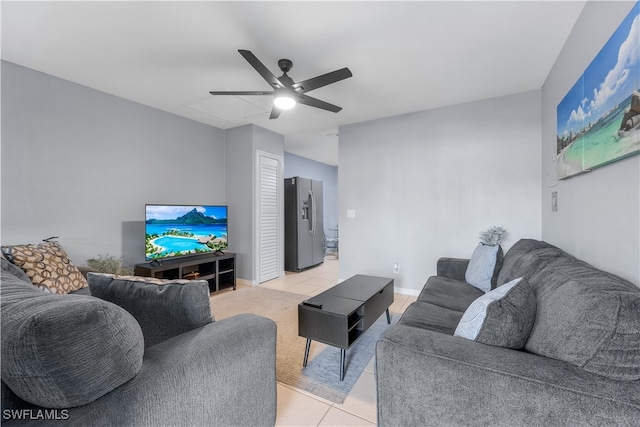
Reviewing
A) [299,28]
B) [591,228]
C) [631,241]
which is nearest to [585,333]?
[631,241]

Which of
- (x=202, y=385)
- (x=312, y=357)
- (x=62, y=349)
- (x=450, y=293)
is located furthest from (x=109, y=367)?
(x=450, y=293)

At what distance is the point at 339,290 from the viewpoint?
2.33 metres

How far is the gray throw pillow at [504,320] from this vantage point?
1.03 metres

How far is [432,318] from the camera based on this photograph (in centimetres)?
171

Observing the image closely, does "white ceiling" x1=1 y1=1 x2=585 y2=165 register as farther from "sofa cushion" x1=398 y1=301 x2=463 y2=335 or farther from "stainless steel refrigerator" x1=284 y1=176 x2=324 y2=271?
"stainless steel refrigerator" x1=284 y1=176 x2=324 y2=271

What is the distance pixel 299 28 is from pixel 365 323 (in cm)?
225

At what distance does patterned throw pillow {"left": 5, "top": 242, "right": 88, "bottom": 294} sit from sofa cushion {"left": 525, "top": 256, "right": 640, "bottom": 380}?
2.97 m

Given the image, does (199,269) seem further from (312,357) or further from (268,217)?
(312,357)

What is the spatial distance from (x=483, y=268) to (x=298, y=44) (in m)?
2.46

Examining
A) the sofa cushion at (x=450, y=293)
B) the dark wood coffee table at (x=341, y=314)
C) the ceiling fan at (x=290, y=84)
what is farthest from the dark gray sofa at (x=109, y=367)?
the ceiling fan at (x=290, y=84)

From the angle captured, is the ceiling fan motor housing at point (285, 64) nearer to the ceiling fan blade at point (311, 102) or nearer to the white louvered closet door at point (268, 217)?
the ceiling fan blade at point (311, 102)

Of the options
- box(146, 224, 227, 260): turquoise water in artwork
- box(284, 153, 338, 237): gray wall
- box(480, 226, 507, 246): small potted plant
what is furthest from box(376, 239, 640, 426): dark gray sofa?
box(284, 153, 338, 237): gray wall

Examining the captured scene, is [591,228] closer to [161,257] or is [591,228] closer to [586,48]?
[586,48]

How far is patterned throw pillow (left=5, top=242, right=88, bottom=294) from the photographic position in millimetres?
1951
